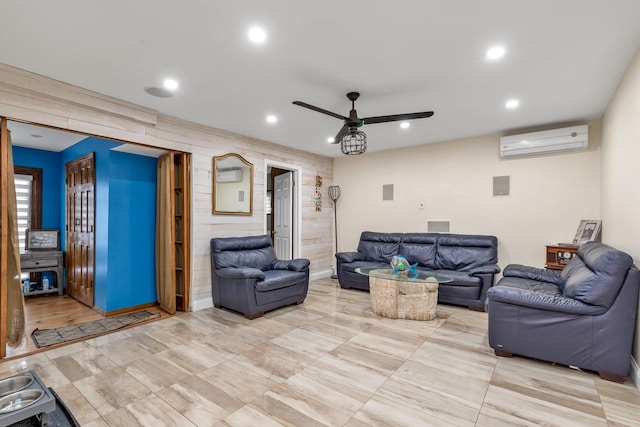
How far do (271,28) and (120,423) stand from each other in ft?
8.87

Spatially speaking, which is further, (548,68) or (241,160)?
(241,160)

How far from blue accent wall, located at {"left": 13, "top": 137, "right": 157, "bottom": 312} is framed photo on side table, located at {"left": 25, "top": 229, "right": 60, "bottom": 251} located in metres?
1.53

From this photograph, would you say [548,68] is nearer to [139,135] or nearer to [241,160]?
[241,160]

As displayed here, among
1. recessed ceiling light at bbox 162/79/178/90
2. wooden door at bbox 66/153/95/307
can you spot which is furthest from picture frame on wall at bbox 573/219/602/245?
wooden door at bbox 66/153/95/307

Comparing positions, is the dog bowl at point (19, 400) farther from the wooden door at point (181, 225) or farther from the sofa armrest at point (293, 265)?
the sofa armrest at point (293, 265)

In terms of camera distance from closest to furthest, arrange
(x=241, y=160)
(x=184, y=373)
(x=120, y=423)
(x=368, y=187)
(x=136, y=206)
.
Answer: (x=120, y=423), (x=184, y=373), (x=136, y=206), (x=241, y=160), (x=368, y=187)

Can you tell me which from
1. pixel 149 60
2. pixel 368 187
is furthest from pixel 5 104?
pixel 368 187

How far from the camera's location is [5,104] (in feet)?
8.64

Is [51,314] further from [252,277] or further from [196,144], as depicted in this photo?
[196,144]

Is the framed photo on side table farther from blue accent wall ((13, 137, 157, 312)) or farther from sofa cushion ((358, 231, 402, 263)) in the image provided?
sofa cushion ((358, 231, 402, 263))

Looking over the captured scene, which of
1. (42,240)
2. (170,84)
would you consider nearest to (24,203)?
(42,240)

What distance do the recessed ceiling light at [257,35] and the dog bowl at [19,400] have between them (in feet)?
7.89

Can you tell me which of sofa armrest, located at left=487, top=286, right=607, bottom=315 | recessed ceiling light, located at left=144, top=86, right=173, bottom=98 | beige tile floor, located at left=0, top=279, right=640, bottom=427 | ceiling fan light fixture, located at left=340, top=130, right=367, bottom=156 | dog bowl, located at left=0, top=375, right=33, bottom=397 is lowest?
beige tile floor, located at left=0, top=279, right=640, bottom=427

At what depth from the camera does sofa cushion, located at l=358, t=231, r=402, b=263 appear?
5414mm
